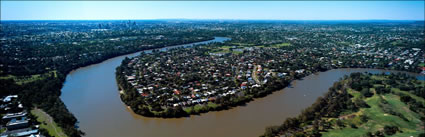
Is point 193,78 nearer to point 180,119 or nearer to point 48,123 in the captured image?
point 180,119

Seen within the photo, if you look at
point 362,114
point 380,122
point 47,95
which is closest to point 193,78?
point 47,95

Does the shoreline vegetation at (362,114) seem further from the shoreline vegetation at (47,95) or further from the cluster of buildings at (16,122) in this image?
the cluster of buildings at (16,122)

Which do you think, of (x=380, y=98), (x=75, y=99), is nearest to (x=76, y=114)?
(x=75, y=99)

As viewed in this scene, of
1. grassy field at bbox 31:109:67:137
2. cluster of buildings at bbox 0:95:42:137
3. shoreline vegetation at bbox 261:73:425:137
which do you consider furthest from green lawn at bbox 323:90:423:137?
cluster of buildings at bbox 0:95:42:137

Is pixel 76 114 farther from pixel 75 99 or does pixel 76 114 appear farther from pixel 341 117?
pixel 341 117

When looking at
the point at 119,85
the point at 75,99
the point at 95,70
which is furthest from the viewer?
the point at 95,70
